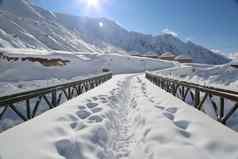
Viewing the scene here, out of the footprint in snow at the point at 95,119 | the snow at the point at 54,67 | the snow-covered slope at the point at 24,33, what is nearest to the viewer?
the footprint in snow at the point at 95,119

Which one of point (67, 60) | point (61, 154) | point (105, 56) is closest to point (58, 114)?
point (61, 154)

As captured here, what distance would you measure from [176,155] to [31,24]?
403ft

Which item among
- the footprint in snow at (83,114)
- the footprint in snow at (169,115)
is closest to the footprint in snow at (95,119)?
the footprint in snow at (83,114)

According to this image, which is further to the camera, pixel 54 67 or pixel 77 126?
pixel 54 67

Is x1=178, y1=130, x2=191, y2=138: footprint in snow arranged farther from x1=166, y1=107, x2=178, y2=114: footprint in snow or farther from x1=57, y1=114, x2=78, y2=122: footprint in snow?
x1=57, y1=114, x2=78, y2=122: footprint in snow

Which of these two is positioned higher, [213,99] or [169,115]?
[169,115]

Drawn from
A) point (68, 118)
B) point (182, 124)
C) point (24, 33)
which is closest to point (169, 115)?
point (182, 124)

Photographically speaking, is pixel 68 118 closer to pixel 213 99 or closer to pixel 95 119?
pixel 95 119

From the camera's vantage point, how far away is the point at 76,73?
35.2 metres

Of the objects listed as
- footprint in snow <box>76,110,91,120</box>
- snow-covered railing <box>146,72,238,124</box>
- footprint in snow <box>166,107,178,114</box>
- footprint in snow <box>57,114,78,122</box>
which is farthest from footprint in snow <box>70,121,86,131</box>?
snow-covered railing <box>146,72,238,124</box>

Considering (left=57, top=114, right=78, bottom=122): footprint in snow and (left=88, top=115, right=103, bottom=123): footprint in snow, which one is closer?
(left=57, top=114, right=78, bottom=122): footprint in snow

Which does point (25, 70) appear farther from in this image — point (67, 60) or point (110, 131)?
point (110, 131)

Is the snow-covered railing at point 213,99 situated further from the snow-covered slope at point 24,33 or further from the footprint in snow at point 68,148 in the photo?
the snow-covered slope at point 24,33

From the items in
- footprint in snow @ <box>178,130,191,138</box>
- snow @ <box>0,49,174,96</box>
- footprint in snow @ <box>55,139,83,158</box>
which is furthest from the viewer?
snow @ <box>0,49,174,96</box>
